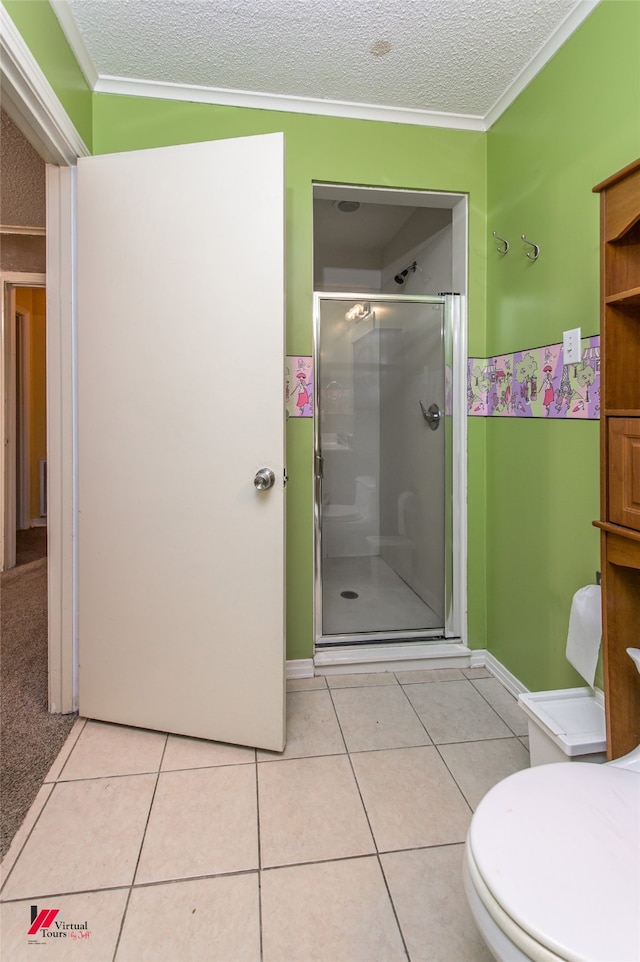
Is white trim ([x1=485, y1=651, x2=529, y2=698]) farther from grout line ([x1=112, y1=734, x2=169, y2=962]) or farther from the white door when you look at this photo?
grout line ([x1=112, y1=734, x2=169, y2=962])

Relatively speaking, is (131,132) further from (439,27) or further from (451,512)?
(451,512)

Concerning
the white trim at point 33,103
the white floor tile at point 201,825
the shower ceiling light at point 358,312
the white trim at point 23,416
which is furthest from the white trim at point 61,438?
the white trim at point 23,416

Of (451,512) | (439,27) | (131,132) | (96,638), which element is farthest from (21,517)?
(439,27)

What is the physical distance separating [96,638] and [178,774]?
55cm

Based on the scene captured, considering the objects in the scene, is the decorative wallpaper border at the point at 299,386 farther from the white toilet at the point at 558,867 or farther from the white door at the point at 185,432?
the white toilet at the point at 558,867

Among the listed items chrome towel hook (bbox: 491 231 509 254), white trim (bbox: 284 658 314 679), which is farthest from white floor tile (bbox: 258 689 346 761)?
chrome towel hook (bbox: 491 231 509 254)

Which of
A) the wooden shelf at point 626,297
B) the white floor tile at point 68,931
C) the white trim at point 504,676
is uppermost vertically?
the wooden shelf at point 626,297

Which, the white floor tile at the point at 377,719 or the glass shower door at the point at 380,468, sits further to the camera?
the glass shower door at the point at 380,468

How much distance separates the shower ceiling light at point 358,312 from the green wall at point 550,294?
24.2 inches

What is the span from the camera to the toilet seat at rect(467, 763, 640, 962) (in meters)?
0.63

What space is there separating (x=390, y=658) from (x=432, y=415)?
1.20 m

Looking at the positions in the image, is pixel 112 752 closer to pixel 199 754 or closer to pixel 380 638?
pixel 199 754

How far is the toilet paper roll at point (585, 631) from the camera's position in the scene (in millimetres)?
1423

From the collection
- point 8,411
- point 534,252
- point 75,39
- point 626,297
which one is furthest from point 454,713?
point 8,411
